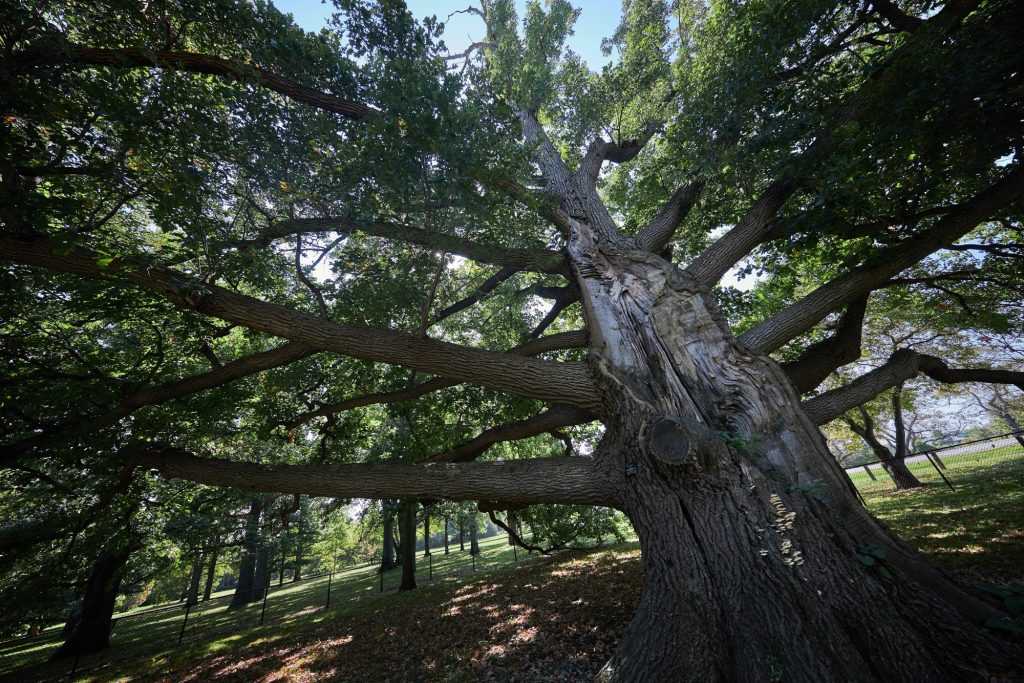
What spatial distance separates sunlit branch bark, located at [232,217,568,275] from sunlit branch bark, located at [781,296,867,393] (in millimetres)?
3631

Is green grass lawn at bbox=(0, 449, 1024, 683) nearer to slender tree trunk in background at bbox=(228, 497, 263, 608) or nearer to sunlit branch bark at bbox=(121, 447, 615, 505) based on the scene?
sunlit branch bark at bbox=(121, 447, 615, 505)

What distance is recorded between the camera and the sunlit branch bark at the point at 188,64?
12.5 feet

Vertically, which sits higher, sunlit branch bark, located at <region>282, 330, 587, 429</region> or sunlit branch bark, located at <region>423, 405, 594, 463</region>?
sunlit branch bark, located at <region>282, 330, 587, 429</region>

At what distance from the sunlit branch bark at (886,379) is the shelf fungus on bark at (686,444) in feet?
6.58

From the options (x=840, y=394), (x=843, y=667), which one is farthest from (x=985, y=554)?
(x=843, y=667)

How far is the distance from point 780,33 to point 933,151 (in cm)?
242

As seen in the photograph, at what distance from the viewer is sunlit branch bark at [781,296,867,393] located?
5.14 m

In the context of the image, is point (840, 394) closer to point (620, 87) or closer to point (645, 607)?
point (645, 607)

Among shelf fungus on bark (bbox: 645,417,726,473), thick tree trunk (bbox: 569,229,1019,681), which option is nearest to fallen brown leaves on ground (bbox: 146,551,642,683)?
thick tree trunk (bbox: 569,229,1019,681)

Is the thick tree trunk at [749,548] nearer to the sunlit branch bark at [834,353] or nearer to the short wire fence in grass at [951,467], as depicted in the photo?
the sunlit branch bark at [834,353]

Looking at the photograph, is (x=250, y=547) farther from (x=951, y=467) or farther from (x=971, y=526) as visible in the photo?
(x=951, y=467)

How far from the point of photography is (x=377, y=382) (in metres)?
7.94

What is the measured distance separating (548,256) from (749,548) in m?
3.84

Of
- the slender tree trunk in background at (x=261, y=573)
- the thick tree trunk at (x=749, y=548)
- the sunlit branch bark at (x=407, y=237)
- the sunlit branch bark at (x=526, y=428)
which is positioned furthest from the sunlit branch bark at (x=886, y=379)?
the slender tree trunk in background at (x=261, y=573)
